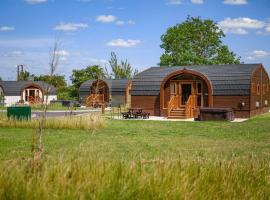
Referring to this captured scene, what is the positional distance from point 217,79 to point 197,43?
2829 cm

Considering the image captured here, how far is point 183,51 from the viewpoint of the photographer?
58.0 m

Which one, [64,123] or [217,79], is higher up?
[217,79]

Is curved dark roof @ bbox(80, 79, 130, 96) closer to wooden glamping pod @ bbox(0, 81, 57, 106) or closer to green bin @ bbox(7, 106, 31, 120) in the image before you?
wooden glamping pod @ bbox(0, 81, 57, 106)

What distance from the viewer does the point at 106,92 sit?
5366 centimetres

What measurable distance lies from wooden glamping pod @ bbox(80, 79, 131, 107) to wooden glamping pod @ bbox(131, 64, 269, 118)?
55.8 ft

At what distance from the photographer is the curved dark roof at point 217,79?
101 feet

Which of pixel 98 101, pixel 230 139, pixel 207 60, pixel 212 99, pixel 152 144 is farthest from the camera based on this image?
pixel 207 60

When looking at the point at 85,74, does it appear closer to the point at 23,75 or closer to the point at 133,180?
the point at 23,75

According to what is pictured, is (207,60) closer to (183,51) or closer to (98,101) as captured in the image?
(183,51)

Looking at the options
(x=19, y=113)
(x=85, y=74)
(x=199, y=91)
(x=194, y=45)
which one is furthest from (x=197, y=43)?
(x=19, y=113)

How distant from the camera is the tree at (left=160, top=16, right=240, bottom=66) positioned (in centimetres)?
5803

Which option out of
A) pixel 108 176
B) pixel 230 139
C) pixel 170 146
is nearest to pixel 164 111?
pixel 230 139

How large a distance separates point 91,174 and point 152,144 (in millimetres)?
8762

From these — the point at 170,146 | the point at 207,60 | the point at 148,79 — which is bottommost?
the point at 170,146
